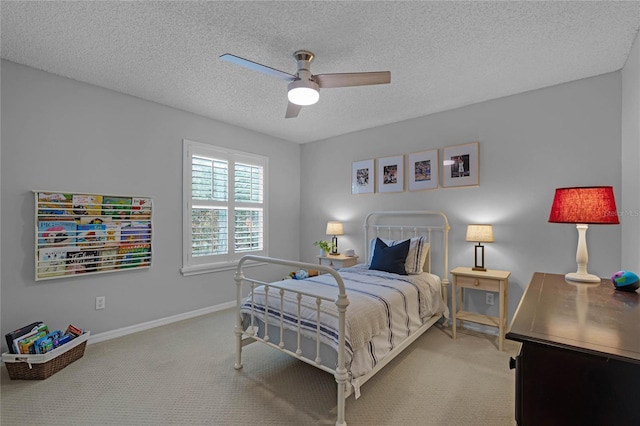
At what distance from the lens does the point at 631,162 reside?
2.25 m

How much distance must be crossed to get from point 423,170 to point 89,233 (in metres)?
3.70

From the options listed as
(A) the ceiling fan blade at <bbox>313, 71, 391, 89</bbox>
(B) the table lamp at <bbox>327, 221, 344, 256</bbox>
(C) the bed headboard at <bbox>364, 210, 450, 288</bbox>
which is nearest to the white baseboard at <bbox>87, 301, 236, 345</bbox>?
(B) the table lamp at <bbox>327, 221, 344, 256</bbox>

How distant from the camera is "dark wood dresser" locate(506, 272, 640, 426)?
84 cm

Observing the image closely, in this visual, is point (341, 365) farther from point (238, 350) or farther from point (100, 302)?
point (100, 302)

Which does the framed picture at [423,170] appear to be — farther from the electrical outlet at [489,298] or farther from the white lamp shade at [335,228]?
the electrical outlet at [489,298]

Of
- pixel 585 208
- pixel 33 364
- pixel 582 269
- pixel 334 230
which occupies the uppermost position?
pixel 585 208

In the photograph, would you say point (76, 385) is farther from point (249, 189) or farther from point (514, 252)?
point (514, 252)

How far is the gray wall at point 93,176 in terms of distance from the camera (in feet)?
8.29

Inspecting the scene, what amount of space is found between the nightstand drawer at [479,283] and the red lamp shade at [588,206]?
1.04 m

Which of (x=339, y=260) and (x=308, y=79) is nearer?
(x=308, y=79)

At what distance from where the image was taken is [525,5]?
1800 millimetres

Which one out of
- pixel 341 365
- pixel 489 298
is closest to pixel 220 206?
pixel 341 365

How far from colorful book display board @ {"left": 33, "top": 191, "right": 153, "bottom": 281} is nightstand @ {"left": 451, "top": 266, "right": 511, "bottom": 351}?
133 inches

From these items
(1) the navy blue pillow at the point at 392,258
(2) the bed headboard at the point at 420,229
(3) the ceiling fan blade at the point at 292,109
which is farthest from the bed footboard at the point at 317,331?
(2) the bed headboard at the point at 420,229
